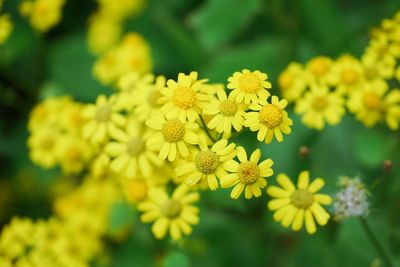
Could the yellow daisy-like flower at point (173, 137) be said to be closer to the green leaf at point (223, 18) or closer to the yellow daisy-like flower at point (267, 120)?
the yellow daisy-like flower at point (267, 120)

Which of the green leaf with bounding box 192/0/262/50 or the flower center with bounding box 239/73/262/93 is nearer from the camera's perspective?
the flower center with bounding box 239/73/262/93

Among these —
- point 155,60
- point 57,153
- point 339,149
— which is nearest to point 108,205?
A: point 57,153

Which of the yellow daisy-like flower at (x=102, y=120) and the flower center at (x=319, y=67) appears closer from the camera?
the yellow daisy-like flower at (x=102, y=120)

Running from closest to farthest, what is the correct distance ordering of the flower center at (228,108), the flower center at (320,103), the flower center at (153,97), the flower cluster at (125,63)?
the flower center at (228,108) < the flower center at (153,97) < the flower center at (320,103) < the flower cluster at (125,63)

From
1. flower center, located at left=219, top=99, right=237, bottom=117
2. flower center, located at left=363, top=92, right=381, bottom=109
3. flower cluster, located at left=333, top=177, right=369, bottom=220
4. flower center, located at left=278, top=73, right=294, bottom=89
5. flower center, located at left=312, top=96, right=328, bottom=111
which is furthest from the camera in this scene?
flower center, located at left=278, top=73, right=294, bottom=89

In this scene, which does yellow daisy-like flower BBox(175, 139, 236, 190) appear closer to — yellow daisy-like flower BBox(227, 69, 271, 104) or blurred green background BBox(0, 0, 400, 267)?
yellow daisy-like flower BBox(227, 69, 271, 104)

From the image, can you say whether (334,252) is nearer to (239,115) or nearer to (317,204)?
(317,204)

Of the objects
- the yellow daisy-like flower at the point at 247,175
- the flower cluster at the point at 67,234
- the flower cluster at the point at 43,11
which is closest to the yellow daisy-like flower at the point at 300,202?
the yellow daisy-like flower at the point at 247,175

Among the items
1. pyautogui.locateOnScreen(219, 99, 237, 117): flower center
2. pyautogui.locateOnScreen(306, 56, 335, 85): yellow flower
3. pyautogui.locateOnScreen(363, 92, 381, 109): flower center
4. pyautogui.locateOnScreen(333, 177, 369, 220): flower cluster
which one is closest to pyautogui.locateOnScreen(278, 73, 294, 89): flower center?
pyautogui.locateOnScreen(306, 56, 335, 85): yellow flower

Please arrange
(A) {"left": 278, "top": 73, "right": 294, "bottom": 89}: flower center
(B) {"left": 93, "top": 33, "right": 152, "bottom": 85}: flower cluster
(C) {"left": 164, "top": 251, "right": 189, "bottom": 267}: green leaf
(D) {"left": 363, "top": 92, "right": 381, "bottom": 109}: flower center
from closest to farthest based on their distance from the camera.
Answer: (C) {"left": 164, "top": 251, "right": 189, "bottom": 267}: green leaf
(D) {"left": 363, "top": 92, "right": 381, "bottom": 109}: flower center
(A) {"left": 278, "top": 73, "right": 294, "bottom": 89}: flower center
(B) {"left": 93, "top": 33, "right": 152, "bottom": 85}: flower cluster
